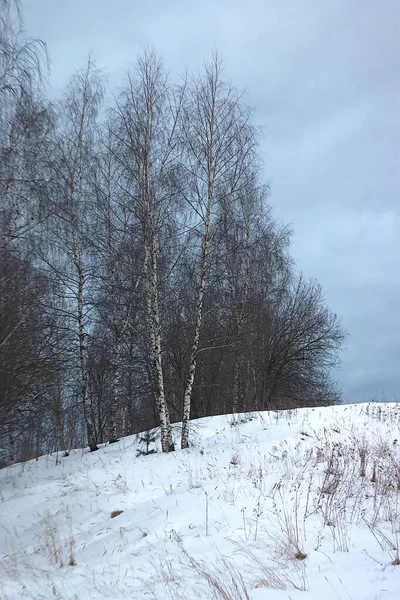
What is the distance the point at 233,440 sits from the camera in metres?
10.2

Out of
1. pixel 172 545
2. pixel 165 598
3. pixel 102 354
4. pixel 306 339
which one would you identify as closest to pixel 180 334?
pixel 102 354

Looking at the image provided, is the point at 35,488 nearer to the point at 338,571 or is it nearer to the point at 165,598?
the point at 165,598

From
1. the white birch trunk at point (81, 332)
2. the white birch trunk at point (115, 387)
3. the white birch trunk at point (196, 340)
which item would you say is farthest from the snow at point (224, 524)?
the white birch trunk at point (115, 387)

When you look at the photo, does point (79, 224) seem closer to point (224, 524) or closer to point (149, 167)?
point (149, 167)

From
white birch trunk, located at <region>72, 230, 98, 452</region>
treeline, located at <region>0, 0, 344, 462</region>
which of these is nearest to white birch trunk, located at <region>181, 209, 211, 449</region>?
treeline, located at <region>0, 0, 344, 462</region>

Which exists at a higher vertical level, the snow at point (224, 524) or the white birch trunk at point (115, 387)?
the white birch trunk at point (115, 387)

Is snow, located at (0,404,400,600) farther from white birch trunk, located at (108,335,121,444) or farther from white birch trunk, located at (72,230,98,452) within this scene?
white birch trunk, located at (108,335,121,444)

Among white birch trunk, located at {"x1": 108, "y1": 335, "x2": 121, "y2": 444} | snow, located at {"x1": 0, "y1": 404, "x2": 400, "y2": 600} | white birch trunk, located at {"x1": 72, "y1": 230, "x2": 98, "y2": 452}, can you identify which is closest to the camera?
snow, located at {"x1": 0, "y1": 404, "x2": 400, "y2": 600}

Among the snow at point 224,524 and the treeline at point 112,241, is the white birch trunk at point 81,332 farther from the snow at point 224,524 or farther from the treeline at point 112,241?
the snow at point 224,524

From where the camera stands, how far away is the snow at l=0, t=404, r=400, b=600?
3.76 meters

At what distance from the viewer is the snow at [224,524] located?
3.76 metres

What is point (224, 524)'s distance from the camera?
16.3ft

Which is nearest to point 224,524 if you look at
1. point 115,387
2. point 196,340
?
point 196,340

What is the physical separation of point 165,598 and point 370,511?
A: 243cm
